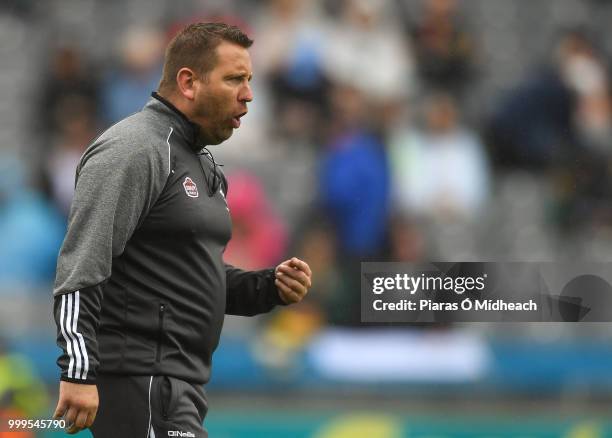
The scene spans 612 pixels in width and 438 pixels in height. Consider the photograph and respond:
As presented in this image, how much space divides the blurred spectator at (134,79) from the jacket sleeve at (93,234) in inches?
167

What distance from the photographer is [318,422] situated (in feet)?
19.3

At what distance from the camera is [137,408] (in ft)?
9.64

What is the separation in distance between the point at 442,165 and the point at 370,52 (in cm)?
112

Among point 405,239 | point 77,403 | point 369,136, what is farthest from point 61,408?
point 369,136

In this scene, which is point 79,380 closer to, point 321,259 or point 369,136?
point 321,259

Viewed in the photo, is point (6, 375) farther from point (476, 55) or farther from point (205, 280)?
point (476, 55)

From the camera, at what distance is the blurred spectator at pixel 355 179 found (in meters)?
5.25

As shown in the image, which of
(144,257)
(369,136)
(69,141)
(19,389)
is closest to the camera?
(144,257)

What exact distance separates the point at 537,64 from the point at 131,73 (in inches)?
102

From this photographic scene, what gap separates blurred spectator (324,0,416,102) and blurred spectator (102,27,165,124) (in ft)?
3.59

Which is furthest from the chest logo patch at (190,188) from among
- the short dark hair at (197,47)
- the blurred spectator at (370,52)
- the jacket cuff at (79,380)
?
the blurred spectator at (370,52)

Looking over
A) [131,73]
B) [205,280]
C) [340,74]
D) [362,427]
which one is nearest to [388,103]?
[340,74]

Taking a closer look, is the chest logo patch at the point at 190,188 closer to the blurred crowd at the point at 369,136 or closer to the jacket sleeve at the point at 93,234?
the jacket sleeve at the point at 93,234

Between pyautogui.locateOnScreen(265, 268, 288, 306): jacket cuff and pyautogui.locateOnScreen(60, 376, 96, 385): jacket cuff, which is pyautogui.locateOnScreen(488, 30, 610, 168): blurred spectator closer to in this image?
pyautogui.locateOnScreen(265, 268, 288, 306): jacket cuff
